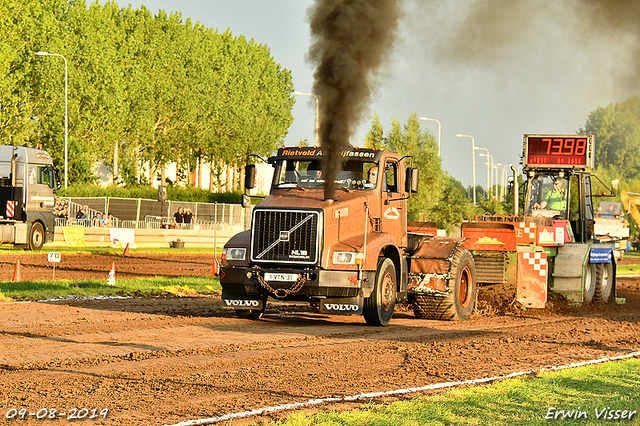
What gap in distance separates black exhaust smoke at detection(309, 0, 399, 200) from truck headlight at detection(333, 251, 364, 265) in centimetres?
113

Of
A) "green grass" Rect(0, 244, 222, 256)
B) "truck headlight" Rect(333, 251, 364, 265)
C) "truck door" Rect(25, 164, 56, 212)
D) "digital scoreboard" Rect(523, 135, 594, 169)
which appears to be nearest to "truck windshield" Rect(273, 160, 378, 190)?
"truck headlight" Rect(333, 251, 364, 265)

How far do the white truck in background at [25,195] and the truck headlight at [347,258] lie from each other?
22392mm

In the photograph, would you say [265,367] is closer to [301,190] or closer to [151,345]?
[151,345]

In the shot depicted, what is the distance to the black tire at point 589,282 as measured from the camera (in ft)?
62.5

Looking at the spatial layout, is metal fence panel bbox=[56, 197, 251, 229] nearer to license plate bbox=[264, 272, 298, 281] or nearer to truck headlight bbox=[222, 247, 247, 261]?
truck headlight bbox=[222, 247, 247, 261]

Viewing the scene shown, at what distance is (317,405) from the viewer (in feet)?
25.4

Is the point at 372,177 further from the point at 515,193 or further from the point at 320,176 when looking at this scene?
the point at 515,193

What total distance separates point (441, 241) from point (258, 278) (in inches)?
162

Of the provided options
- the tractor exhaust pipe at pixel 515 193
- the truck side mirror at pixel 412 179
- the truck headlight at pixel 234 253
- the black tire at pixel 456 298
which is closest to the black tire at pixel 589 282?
the tractor exhaust pipe at pixel 515 193

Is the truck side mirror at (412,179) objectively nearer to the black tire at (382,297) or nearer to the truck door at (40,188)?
the black tire at (382,297)

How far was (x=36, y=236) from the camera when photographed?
33.7m

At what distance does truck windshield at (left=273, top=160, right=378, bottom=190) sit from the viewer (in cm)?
1466

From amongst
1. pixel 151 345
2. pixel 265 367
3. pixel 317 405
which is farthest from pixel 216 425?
pixel 151 345

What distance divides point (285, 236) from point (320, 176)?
1716 millimetres
